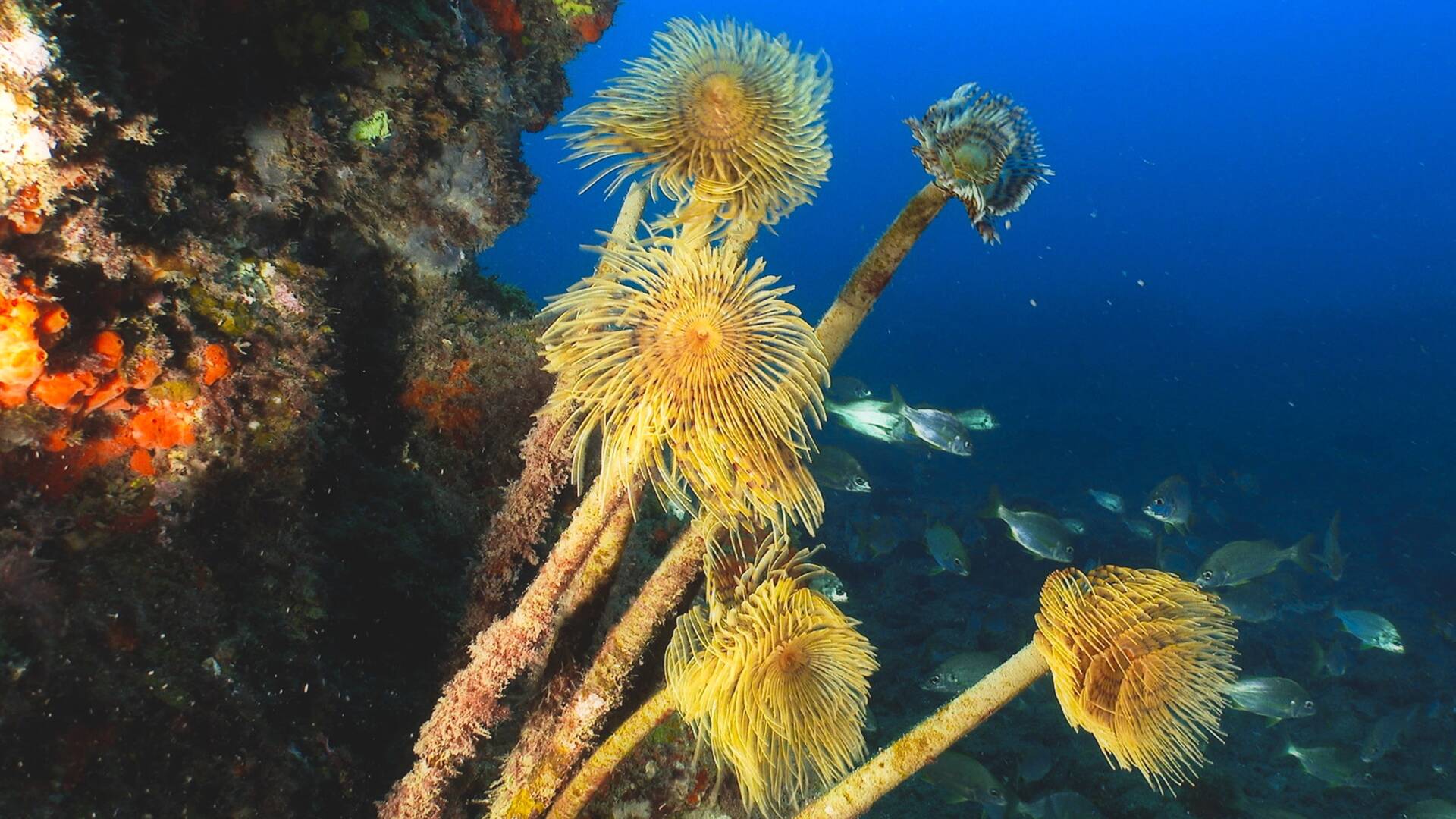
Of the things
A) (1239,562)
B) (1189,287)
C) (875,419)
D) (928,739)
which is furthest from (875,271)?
(1189,287)

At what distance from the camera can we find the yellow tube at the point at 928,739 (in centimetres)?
248

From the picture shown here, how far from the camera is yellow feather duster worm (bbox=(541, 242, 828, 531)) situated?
1.83 metres

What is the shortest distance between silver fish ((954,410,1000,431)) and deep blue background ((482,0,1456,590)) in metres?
4.22

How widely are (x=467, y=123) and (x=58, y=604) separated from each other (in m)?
4.12

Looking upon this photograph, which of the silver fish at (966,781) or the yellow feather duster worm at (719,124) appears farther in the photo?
the silver fish at (966,781)

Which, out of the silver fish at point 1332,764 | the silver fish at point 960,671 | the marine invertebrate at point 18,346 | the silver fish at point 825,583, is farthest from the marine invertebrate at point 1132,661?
the silver fish at point 1332,764

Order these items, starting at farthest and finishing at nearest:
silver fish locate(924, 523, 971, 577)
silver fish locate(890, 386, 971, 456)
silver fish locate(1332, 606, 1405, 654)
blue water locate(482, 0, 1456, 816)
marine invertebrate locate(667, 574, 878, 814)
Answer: blue water locate(482, 0, 1456, 816) < silver fish locate(1332, 606, 1405, 654) < silver fish locate(924, 523, 971, 577) < silver fish locate(890, 386, 971, 456) < marine invertebrate locate(667, 574, 878, 814)

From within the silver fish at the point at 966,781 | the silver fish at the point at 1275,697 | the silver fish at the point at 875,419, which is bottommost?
the silver fish at the point at 966,781

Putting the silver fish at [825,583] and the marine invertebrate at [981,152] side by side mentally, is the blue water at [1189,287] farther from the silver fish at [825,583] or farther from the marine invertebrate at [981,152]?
the silver fish at [825,583]

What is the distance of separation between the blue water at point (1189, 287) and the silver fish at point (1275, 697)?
132 cm

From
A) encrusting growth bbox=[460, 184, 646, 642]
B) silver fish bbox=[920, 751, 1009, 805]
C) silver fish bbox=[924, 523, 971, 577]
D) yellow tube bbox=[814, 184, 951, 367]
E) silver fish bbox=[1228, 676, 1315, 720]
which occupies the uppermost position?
silver fish bbox=[1228, 676, 1315, 720]

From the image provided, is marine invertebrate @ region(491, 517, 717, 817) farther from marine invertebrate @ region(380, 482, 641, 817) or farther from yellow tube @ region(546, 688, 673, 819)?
marine invertebrate @ region(380, 482, 641, 817)

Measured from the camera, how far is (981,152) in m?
1.93

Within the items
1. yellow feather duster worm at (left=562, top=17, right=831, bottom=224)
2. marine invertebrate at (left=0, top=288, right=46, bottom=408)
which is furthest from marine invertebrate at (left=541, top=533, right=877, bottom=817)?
marine invertebrate at (left=0, top=288, right=46, bottom=408)
